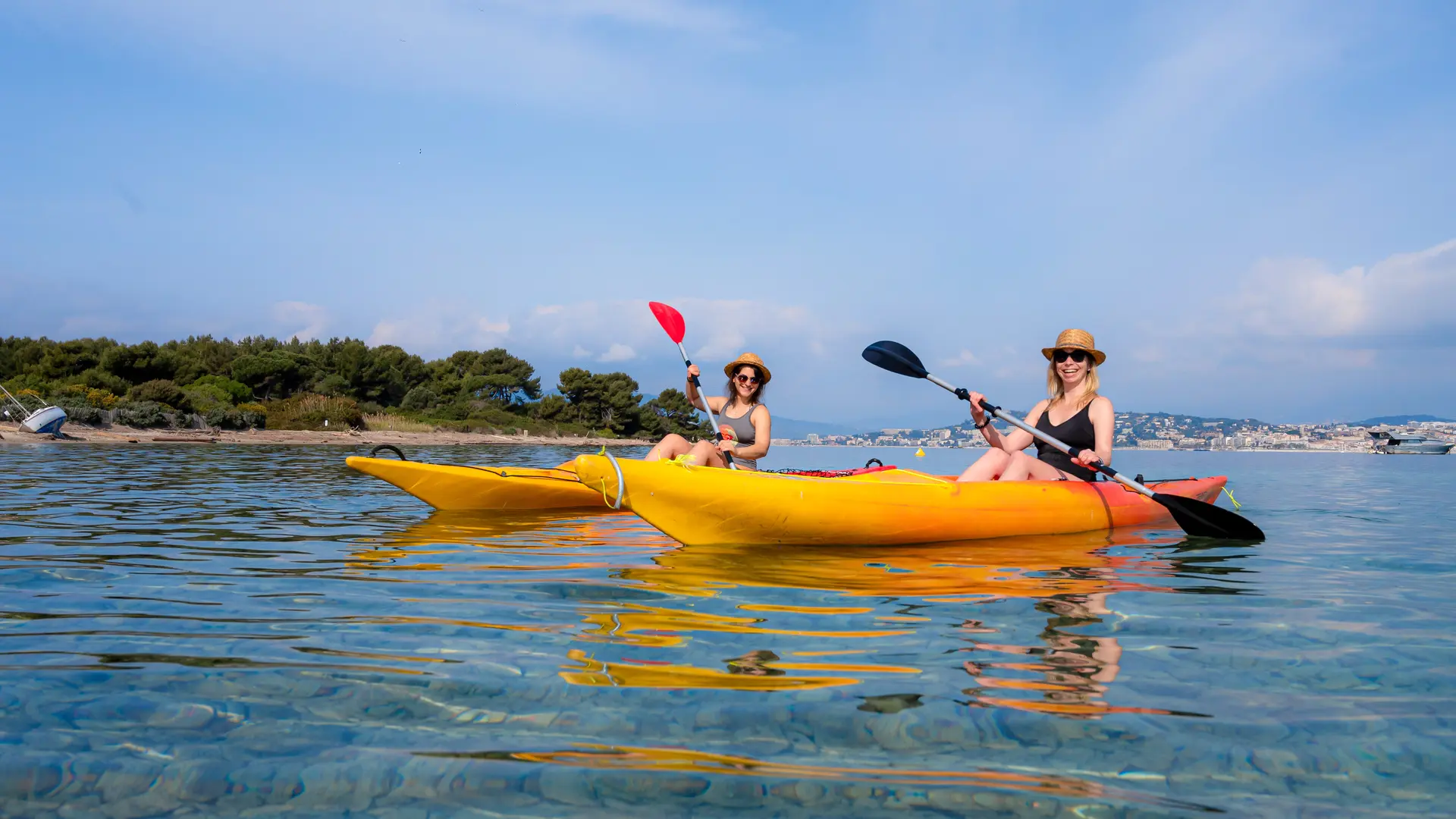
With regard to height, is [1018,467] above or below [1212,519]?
above

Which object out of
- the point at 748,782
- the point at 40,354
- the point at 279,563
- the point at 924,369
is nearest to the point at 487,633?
the point at 748,782

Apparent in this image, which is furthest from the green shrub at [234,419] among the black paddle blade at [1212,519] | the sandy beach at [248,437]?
the black paddle blade at [1212,519]

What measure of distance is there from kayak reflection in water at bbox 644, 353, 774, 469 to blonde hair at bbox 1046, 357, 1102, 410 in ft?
7.25

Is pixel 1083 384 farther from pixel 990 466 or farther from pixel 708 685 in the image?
pixel 708 685

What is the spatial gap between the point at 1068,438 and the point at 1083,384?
429 mm

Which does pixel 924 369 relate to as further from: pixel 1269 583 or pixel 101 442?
pixel 101 442

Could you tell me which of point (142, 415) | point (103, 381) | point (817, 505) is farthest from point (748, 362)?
point (103, 381)

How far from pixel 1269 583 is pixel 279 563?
5203 millimetres

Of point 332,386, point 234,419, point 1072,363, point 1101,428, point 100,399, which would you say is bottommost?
point 234,419

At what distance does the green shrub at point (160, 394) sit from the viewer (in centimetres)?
2625

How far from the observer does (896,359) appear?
693 cm

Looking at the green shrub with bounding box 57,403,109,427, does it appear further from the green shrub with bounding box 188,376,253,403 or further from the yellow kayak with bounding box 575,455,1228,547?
the yellow kayak with bounding box 575,455,1228,547

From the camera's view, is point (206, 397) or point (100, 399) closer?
point (100, 399)

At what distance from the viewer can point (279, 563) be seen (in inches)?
178
